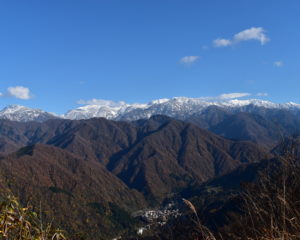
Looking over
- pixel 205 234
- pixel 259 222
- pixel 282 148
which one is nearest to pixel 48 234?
pixel 205 234

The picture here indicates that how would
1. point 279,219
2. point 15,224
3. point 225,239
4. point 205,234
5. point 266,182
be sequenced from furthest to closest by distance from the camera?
point 266,182
point 225,239
point 279,219
point 205,234
point 15,224

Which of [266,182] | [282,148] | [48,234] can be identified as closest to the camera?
[48,234]

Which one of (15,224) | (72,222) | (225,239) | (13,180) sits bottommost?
(72,222)

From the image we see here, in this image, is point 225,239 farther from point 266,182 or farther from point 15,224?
point 15,224

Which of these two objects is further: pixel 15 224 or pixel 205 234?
pixel 205 234

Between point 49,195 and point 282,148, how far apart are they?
204 meters

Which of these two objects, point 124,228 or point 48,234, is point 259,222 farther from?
point 124,228

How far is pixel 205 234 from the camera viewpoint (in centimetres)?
368

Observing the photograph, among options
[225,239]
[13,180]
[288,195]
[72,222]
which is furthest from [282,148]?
[13,180]

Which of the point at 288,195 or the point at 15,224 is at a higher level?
the point at 15,224

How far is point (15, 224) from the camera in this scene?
9.77 feet

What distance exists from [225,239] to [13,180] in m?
202

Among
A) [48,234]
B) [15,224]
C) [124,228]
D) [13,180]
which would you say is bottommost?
[124,228]

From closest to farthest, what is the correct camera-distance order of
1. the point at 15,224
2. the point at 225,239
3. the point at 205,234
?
the point at 15,224
the point at 205,234
the point at 225,239
